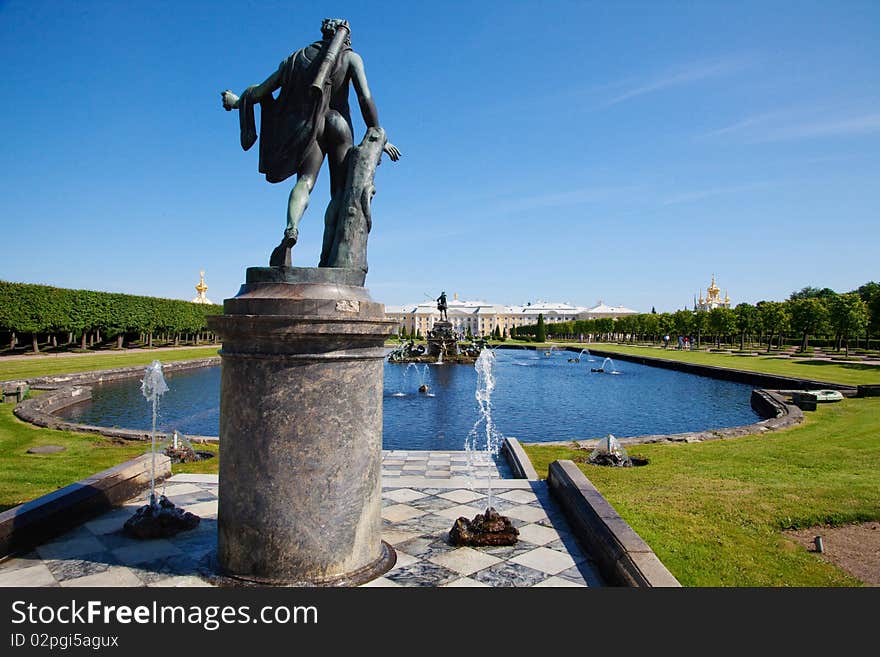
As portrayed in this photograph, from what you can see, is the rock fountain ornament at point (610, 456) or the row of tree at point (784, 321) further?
the row of tree at point (784, 321)

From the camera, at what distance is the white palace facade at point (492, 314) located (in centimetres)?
14012

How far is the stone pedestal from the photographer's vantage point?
355 cm

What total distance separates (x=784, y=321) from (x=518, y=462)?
4504 cm

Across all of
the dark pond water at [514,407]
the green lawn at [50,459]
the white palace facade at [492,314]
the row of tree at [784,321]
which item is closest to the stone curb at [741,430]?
the dark pond water at [514,407]

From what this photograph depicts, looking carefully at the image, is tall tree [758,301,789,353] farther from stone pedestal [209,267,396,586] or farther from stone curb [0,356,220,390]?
stone pedestal [209,267,396,586]

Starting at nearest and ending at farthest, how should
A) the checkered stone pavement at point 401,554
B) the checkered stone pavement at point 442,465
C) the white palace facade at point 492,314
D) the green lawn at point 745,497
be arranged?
the checkered stone pavement at point 401,554 < the green lawn at point 745,497 < the checkered stone pavement at point 442,465 < the white palace facade at point 492,314

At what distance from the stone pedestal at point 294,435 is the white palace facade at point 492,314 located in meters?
131

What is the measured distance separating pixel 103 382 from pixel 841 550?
78.1 ft

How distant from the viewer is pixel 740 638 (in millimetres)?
2977

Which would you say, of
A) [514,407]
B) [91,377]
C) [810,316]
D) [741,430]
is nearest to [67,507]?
[741,430]

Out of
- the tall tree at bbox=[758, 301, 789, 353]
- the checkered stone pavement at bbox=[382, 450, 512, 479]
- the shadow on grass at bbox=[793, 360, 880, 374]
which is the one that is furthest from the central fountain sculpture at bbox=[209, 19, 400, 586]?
the tall tree at bbox=[758, 301, 789, 353]

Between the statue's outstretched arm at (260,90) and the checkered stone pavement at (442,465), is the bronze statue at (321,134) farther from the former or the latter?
the checkered stone pavement at (442,465)

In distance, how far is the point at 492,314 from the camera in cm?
14450

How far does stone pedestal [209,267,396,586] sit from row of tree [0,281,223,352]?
25665 mm
